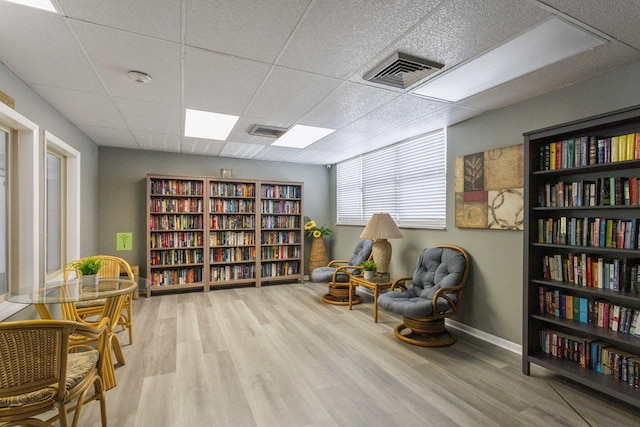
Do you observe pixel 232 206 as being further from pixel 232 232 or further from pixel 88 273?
pixel 88 273

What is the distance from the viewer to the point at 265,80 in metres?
2.54

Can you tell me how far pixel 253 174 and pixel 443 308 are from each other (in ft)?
14.0

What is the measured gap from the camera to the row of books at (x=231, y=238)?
554cm

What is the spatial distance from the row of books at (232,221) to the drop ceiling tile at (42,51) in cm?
309

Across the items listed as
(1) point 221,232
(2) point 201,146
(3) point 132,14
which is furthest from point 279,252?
(3) point 132,14

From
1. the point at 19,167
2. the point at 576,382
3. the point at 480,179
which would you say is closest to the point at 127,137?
the point at 19,167

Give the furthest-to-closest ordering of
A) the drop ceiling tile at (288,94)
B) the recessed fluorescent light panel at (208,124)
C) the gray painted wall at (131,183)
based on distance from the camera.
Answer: the gray painted wall at (131,183)
the recessed fluorescent light panel at (208,124)
the drop ceiling tile at (288,94)

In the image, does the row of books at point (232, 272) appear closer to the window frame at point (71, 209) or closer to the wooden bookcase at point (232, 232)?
the wooden bookcase at point (232, 232)

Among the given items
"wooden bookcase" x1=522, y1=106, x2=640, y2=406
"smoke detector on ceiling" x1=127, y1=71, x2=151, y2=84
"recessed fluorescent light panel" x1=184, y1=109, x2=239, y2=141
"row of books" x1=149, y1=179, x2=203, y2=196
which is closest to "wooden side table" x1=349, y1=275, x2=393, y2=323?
"wooden bookcase" x1=522, y1=106, x2=640, y2=406

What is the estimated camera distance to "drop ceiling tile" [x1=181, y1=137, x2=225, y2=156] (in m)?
4.61

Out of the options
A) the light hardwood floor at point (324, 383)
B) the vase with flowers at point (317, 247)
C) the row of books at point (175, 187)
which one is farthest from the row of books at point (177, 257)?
the vase with flowers at point (317, 247)

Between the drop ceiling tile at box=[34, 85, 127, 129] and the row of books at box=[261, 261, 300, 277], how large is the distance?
328 cm

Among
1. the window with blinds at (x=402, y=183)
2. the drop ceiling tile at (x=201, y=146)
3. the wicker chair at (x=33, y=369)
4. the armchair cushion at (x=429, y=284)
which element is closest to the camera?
the wicker chair at (x=33, y=369)

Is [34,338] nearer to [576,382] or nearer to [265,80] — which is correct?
[265,80]
